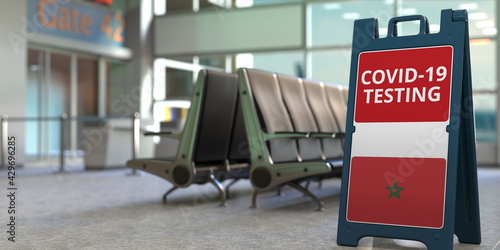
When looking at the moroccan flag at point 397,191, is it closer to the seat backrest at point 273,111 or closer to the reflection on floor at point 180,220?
the reflection on floor at point 180,220

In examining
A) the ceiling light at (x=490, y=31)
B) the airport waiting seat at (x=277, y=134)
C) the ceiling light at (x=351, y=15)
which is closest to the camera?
the airport waiting seat at (x=277, y=134)

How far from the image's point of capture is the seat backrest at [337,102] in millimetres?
4930

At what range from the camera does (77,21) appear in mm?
9969

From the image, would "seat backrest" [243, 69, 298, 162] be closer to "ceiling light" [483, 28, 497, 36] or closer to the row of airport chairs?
the row of airport chairs

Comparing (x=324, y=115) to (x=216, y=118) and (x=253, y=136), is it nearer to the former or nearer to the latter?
(x=216, y=118)

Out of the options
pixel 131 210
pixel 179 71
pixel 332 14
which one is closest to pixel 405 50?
pixel 131 210

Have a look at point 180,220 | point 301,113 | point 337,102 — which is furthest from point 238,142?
point 180,220

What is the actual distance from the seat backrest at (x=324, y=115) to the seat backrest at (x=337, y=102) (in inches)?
3.4

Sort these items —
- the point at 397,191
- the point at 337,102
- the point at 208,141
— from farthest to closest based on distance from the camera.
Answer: the point at 337,102 < the point at 208,141 < the point at 397,191

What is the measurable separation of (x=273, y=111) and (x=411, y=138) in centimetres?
158

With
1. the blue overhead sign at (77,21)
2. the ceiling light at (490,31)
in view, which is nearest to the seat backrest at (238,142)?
the blue overhead sign at (77,21)

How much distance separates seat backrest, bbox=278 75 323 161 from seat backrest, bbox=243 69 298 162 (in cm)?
9

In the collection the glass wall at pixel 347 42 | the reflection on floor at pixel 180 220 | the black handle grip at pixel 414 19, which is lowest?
the reflection on floor at pixel 180 220

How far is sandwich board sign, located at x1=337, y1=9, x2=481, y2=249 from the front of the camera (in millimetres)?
2201
